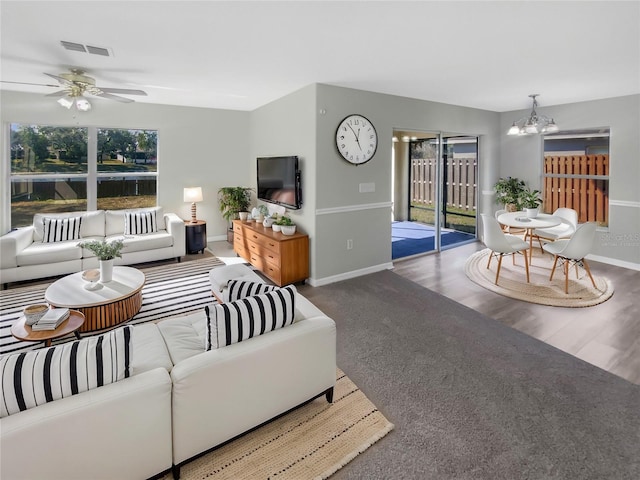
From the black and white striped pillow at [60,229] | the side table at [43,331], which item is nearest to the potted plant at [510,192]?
the side table at [43,331]

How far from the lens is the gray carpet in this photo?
5.96 ft

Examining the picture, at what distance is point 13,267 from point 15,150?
1.91 m

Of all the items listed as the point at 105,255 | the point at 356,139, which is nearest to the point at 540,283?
the point at 356,139

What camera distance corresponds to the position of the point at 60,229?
194 inches

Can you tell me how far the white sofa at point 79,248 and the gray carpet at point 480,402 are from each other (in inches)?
125

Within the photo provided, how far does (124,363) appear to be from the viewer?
1.60 metres

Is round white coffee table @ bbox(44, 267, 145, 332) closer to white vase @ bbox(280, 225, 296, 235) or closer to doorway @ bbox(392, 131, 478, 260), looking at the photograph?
white vase @ bbox(280, 225, 296, 235)

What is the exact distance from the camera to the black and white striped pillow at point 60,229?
486 centimetres

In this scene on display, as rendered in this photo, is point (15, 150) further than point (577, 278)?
Yes

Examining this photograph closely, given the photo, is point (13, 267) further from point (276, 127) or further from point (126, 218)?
point (276, 127)

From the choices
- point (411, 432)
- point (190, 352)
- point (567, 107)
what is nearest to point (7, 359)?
point (190, 352)

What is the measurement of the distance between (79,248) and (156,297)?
5.12 ft

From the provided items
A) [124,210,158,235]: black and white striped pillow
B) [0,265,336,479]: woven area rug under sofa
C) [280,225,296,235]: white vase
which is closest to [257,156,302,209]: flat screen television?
[280,225,296,235]: white vase

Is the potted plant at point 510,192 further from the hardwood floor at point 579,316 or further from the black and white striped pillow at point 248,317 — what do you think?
the black and white striped pillow at point 248,317
